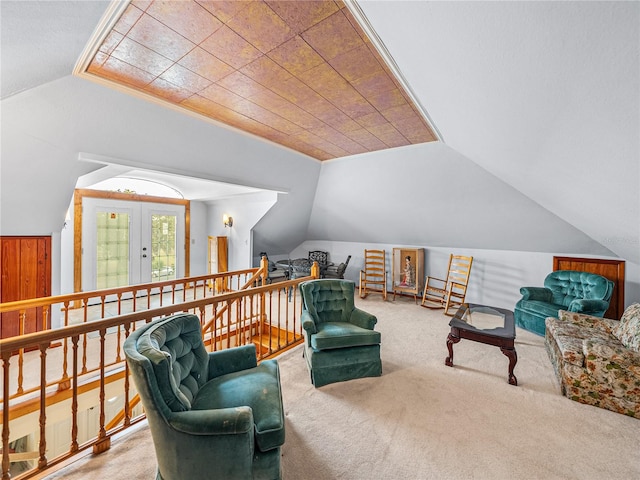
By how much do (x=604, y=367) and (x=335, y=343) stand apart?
7.36 ft

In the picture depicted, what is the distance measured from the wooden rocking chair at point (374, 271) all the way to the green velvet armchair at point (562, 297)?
2.50 metres

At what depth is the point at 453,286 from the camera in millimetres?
5344

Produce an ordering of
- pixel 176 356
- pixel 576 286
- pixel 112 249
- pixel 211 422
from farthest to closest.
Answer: pixel 112 249 → pixel 576 286 → pixel 176 356 → pixel 211 422

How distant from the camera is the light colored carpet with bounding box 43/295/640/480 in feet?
5.56

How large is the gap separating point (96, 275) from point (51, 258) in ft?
6.80

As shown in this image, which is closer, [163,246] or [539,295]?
[539,295]

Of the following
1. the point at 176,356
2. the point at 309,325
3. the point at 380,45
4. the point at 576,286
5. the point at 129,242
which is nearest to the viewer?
the point at 176,356

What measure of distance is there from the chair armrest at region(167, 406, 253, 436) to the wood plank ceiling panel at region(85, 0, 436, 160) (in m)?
2.13

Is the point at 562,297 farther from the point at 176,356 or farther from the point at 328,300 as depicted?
the point at 176,356

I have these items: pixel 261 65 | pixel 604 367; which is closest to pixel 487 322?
pixel 604 367

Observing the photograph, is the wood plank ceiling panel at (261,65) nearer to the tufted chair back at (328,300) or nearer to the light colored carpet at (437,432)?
the tufted chair back at (328,300)

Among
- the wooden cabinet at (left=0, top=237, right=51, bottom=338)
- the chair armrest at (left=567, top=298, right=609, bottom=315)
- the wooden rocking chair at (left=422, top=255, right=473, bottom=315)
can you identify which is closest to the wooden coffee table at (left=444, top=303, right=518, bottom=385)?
the chair armrest at (left=567, top=298, right=609, bottom=315)

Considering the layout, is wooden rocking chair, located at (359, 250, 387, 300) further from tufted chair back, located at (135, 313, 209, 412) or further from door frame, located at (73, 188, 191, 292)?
door frame, located at (73, 188, 191, 292)

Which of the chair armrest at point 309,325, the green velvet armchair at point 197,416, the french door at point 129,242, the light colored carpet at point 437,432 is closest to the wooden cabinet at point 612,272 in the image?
the light colored carpet at point 437,432
